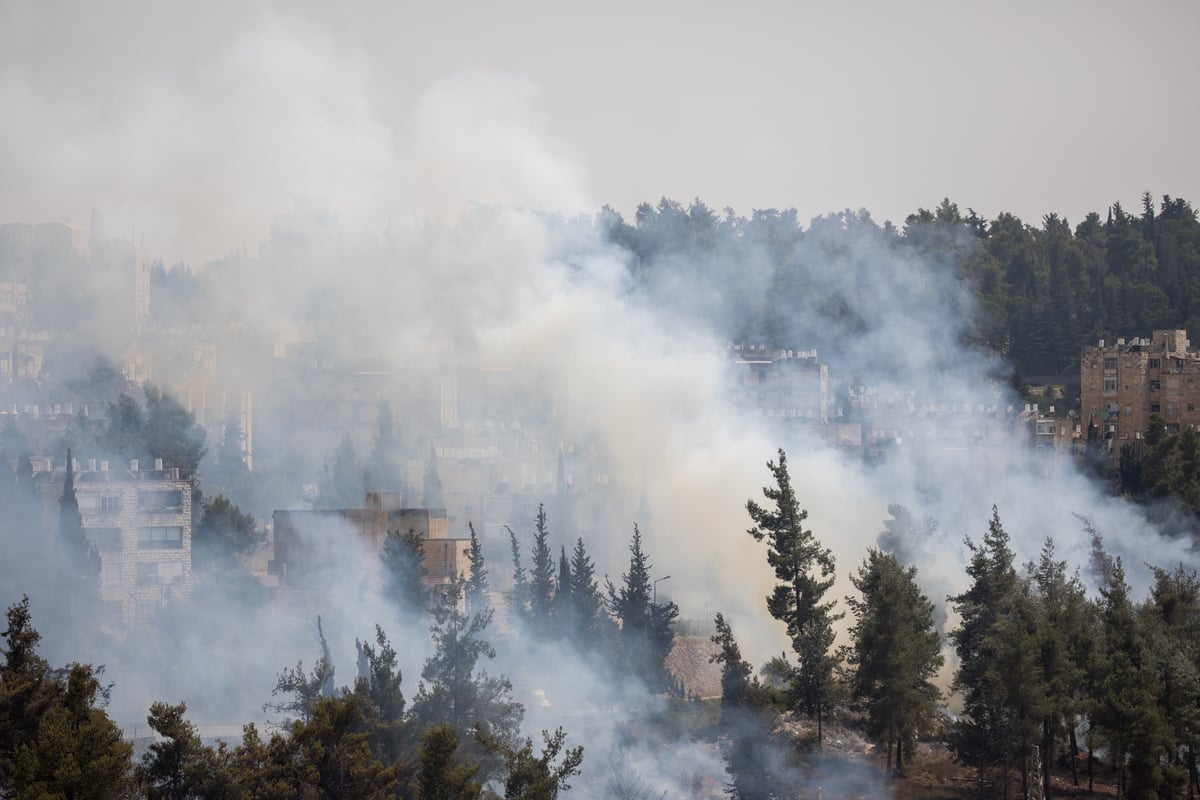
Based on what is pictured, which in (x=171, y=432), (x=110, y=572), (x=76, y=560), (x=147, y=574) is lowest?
(x=147, y=574)

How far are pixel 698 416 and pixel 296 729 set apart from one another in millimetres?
50301

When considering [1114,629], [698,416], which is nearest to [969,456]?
[698,416]

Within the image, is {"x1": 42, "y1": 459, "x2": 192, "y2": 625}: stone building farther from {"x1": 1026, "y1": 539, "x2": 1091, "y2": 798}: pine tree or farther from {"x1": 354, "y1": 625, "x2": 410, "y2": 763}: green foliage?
{"x1": 1026, "y1": 539, "x2": 1091, "y2": 798}: pine tree

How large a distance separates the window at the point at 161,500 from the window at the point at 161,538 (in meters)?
0.90

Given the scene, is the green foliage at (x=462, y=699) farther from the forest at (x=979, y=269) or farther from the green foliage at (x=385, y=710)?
the forest at (x=979, y=269)

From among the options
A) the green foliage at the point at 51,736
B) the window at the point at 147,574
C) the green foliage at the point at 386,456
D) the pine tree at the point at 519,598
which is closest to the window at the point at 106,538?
the window at the point at 147,574

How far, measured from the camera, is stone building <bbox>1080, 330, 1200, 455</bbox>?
94562 millimetres

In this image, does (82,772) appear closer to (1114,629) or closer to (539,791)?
(539,791)

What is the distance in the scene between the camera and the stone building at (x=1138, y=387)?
310 feet

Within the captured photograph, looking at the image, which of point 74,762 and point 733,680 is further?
point 733,680

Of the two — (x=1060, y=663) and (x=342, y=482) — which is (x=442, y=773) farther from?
(x=342, y=482)

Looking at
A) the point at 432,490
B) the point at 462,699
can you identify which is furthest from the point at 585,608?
the point at 432,490

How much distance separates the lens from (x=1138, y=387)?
95.8 m

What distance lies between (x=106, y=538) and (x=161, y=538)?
7.43 ft
